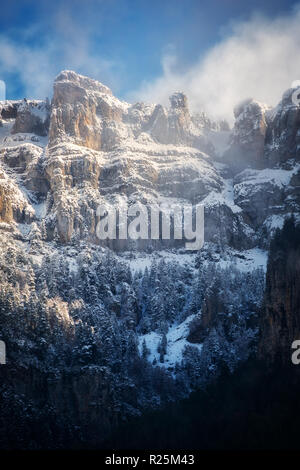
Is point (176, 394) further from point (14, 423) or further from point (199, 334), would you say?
point (14, 423)

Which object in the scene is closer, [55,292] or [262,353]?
[262,353]

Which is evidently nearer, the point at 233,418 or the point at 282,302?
the point at 233,418

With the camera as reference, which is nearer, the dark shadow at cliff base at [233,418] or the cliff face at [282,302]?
the dark shadow at cliff base at [233,418]

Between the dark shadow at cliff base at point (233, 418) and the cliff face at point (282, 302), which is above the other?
the cliff face at point (282, 302)

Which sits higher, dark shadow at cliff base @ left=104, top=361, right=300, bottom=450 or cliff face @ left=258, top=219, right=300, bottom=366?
cliff face @ left=258, top=219, right=300, bottom=366

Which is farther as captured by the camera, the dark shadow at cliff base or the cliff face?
the cliff face

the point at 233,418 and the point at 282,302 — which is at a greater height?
the point at 282,302
